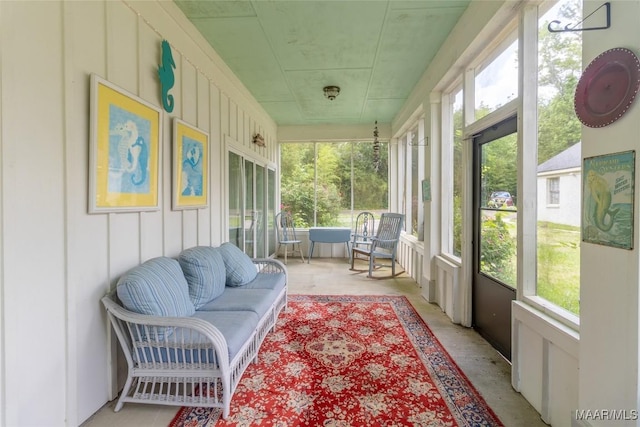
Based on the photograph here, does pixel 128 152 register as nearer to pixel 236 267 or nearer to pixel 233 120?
pixel 236 267

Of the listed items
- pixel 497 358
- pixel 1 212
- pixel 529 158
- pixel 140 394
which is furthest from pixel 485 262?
pixel 1 212

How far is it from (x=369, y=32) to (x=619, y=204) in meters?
2.39

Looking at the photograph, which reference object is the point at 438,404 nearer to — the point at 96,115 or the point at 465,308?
the point at 465,308

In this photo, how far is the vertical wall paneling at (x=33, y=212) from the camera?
46.9 inches

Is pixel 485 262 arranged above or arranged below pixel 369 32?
below

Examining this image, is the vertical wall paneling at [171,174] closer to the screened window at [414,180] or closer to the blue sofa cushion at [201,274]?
the blue sofa cushion at [201,274]

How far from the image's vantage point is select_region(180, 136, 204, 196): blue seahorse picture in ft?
8.04

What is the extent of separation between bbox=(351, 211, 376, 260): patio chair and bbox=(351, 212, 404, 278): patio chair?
0.75 m

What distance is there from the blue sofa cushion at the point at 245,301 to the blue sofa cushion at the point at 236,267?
117mm

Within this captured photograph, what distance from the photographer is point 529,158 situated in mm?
1798

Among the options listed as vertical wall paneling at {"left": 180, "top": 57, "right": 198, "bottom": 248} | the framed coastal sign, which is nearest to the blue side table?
vertical wall paneling at {"left": 180, "top": 57, "right": 198, "bottom": 248}

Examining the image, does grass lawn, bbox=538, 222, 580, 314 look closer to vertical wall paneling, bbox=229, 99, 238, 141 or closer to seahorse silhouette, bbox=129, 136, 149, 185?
seahorse silhouette, bbox=129, 136, 149, 185

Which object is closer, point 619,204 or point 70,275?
point 619,204

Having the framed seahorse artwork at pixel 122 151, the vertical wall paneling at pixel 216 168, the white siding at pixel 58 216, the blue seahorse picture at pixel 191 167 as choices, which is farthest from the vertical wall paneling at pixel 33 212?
the vertical wall paneling at pixel 216 168
